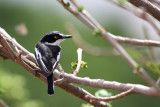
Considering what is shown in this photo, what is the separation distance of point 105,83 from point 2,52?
4.11 ft

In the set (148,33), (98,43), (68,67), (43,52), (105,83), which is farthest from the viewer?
(98,43)

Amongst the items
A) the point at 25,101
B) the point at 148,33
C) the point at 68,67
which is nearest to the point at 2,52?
the point at 148,33

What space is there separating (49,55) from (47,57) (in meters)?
0.09

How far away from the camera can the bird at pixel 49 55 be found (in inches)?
191

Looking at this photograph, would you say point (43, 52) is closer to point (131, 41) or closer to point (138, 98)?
point (131, 41)

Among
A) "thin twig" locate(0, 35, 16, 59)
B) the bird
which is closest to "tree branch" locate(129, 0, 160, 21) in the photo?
"thin twig" locate(0, 35, 16, 59)

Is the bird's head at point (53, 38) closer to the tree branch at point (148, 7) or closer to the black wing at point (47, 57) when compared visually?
the black wing at point (47, 57)

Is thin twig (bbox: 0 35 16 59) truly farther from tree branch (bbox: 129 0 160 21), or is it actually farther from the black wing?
tree branch (bbox: 129 0 160 21)

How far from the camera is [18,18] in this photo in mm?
16594

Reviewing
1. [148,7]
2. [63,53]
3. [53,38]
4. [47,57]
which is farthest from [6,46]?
[63,53]

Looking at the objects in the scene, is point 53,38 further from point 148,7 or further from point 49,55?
point 148,7

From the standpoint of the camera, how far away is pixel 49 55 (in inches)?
225

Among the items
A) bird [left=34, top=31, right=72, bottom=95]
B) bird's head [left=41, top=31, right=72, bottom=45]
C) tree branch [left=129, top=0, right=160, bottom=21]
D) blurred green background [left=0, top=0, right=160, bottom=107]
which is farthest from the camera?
blurred green background [left=0, top=0, right=160, bottom=107]

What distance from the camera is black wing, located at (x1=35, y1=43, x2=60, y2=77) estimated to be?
504 centimetres
